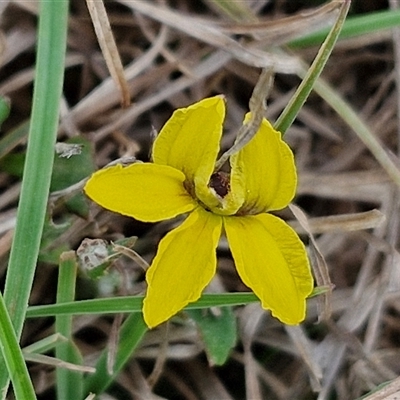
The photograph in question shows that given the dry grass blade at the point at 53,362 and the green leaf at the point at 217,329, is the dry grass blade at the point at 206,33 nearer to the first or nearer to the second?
the green leaf at the point at 217,329

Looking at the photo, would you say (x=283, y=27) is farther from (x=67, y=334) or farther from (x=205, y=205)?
(x=67, y=334)

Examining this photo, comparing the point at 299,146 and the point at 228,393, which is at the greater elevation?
the point at 299,146

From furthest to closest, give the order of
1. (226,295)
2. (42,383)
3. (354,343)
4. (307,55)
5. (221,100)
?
(307,55) < (354,343) < (42,383) < (226,295) < (221,100)

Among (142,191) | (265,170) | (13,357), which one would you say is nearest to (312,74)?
(265,170)

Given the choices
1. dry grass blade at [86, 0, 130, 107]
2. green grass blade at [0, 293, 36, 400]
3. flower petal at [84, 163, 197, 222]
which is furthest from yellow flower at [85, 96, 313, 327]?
dry grass blade at [86, 0, 130, 107]

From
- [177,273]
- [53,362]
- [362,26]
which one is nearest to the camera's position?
[177,273]

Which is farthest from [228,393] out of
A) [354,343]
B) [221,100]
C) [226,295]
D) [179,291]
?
[221,100]

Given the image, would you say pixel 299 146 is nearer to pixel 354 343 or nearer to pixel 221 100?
pixel 354 343
